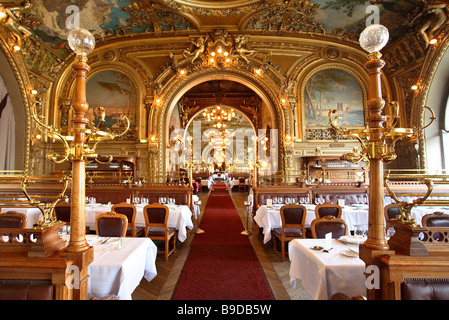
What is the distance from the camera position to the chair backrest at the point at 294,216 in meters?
4.54

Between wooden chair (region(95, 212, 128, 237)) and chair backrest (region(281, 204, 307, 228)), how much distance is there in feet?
9.19

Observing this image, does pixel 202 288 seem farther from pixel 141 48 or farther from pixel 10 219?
pixel 141 48

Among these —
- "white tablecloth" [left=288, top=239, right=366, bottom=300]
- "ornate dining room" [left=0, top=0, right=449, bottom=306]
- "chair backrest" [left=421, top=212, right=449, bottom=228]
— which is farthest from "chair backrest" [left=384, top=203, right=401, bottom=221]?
"white tablecloth" [left=288, top=239, right=366, bottom=300]

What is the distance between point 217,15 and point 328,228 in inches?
407

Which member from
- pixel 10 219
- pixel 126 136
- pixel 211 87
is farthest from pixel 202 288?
pixel 211 87

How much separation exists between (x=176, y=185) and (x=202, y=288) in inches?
173

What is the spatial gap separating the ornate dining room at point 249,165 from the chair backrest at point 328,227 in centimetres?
2

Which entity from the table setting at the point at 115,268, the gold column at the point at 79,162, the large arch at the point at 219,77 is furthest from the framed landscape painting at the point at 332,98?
the gold column at the point at 79,162

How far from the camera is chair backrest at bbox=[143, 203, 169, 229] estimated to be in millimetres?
4635

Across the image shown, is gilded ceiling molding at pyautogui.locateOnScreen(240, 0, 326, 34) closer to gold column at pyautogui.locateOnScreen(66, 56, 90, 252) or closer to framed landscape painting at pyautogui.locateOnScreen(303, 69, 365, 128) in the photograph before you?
framed landscape painting at pyautogui.locateOnScreen(303, 69, 365, 128)

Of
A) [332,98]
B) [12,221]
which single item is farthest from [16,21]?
[332,98]

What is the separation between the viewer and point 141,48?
39.7ft

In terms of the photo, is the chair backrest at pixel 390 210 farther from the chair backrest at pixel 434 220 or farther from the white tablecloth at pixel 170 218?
the white tablecloth at pixel 170 218
